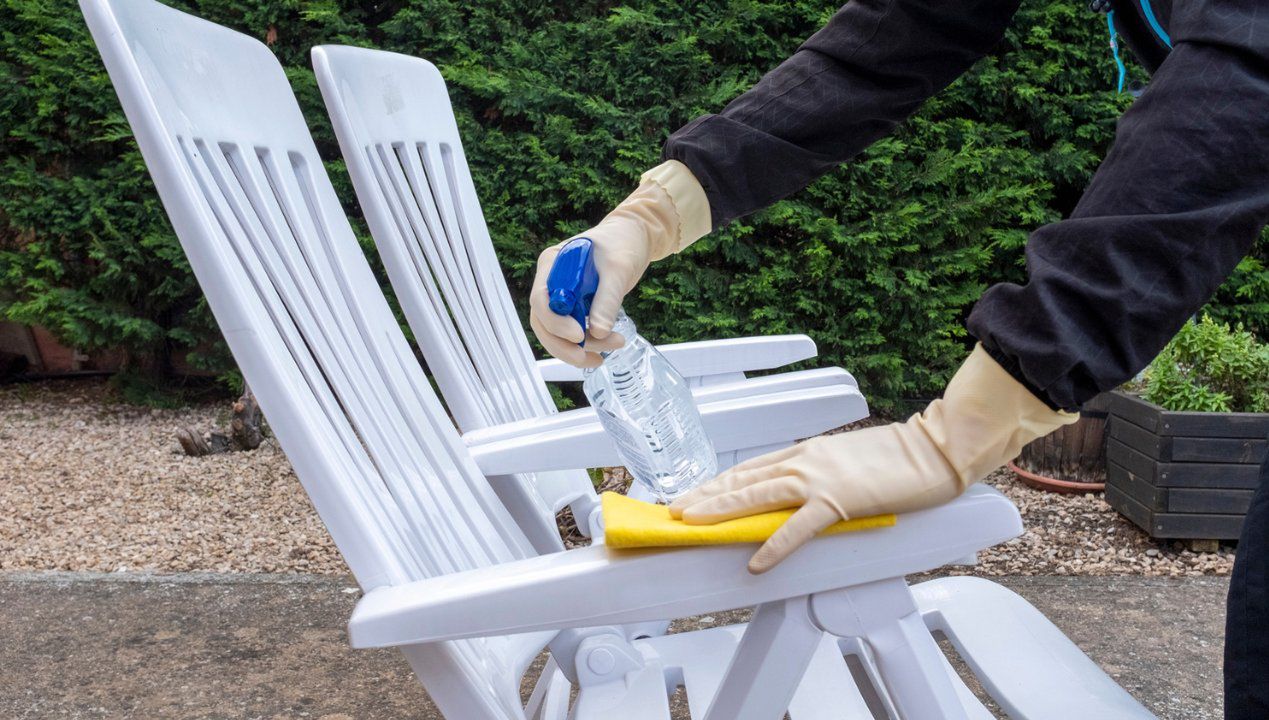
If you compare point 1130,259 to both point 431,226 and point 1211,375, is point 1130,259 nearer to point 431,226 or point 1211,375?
point 431,226

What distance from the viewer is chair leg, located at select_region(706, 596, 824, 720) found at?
2.68ft

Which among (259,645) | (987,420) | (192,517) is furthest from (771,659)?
(192,517)

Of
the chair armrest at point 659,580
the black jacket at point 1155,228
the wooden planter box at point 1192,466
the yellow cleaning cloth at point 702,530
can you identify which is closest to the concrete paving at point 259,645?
the wooden planter box at point 1192,466

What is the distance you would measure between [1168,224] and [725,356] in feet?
3.86

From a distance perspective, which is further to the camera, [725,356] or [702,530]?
[725,356]

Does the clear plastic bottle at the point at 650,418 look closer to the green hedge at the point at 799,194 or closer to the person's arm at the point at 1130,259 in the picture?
the person's arm at the point at 1130,259

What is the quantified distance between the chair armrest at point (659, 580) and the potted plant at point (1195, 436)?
8.33 ft

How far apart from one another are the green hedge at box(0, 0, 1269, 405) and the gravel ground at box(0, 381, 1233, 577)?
2.56ft

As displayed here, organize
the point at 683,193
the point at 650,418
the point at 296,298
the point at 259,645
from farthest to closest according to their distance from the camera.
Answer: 1. the point at 259,645
2. the point at 650,418
3. the point at 683,193
4. the point at 296,298

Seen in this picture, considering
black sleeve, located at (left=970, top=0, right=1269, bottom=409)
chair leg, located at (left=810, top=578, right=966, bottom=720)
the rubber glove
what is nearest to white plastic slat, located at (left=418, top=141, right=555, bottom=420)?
the rubber glove

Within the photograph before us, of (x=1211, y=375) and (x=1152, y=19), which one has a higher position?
(x=1152, y=19)

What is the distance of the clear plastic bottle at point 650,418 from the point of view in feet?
4.39

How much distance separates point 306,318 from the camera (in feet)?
3.85

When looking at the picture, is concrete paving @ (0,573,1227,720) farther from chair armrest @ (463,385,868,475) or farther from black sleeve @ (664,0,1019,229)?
black sleeve @ (664,0,1019,229)
